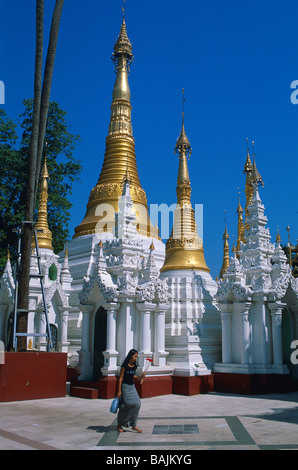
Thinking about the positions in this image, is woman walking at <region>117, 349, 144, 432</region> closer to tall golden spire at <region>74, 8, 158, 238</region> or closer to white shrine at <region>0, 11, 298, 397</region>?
white shrine at <region>0, 11, 298, 397</region>

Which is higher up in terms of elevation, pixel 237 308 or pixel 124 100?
pixel 124 100

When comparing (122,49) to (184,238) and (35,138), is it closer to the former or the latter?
(184,238)

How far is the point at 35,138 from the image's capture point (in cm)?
1439

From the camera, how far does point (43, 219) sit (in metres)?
24.6

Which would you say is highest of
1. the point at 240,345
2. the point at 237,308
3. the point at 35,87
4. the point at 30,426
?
the point at 35,87

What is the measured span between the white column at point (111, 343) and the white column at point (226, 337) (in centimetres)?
382

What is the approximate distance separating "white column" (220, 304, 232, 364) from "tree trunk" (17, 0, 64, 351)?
6531mm

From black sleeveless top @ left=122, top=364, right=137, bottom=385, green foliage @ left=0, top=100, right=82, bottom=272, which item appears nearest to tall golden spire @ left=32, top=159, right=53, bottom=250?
green foliage @ left=0, top=100, right=82, bottom=272

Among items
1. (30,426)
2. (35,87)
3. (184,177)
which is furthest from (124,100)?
(30,426)

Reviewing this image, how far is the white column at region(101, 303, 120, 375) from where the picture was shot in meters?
14.3

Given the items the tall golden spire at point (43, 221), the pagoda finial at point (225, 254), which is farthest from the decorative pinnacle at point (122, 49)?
the pagoda finial at point (225, 254)

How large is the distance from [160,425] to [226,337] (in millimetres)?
7235

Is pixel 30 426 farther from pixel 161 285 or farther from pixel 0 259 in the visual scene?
pixel 0 259
